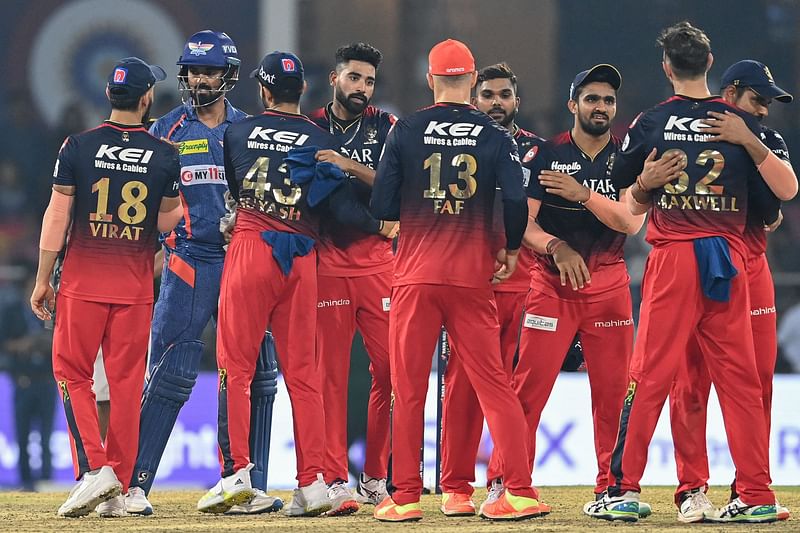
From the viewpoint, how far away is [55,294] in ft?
23.3

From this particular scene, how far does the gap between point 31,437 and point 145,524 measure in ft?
15.6

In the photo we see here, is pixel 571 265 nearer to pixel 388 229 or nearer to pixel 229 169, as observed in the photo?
pixel 388 229

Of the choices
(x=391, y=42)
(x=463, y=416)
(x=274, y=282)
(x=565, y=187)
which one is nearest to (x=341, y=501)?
(x=463, y=416)

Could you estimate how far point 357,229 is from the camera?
24.2ft

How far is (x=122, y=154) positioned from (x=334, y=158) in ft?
3.38

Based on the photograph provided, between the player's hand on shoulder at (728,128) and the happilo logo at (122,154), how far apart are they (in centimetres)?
268

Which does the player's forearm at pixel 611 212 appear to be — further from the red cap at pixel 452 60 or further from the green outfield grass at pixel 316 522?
the green outfield grass at pixel 316 522

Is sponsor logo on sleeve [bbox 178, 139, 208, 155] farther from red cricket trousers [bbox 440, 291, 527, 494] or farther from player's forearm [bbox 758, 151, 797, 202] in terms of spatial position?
player's forearm [bbox 758, 151, 797, 202]

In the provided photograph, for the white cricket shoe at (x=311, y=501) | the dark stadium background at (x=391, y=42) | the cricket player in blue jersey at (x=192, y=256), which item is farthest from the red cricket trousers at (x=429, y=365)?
the dark stadium background at (x=391, y=42)

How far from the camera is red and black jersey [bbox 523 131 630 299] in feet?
23.0

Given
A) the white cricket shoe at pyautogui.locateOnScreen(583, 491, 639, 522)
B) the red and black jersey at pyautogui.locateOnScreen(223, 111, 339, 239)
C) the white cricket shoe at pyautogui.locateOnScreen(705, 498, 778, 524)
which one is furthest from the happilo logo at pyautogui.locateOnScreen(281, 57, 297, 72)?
the white cricket shoe at pyautogui.locateOnScreen(705, 498, 778, 524)

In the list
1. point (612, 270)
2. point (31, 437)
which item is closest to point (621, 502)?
point (612, 270)

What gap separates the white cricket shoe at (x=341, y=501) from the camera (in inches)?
273

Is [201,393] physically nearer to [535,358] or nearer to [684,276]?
[535,358]
